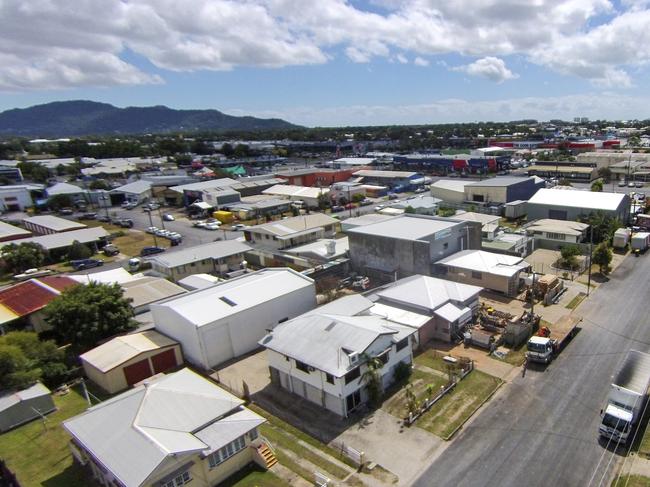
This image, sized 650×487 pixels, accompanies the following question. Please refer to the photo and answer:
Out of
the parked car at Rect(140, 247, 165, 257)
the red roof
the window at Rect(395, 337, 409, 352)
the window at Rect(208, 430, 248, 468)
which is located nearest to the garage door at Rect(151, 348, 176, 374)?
the window at Rect(208, 430, 248, 468)

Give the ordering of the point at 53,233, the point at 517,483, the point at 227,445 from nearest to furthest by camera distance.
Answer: the point at 517,483, the point at 227,445, the point at 53,233

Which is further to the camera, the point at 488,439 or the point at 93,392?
the point at 93,392

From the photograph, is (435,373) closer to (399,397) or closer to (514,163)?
(399,397)

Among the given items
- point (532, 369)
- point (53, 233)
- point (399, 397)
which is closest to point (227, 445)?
point (399, 397)

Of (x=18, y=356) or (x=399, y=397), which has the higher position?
(x=18, y=356)

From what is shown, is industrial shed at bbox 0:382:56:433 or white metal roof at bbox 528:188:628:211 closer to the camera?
industrial shed at bbox 0:382:56:433

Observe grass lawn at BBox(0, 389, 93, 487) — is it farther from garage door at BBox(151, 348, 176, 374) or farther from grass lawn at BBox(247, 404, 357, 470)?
grass lawn at BBox(247, 404, 357, 470)
